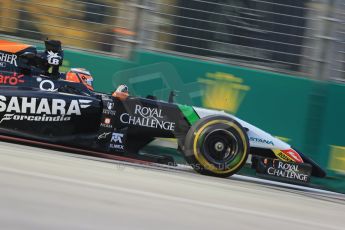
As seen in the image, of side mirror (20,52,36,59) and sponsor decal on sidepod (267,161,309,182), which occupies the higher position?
side mirror (20,52,36,59)

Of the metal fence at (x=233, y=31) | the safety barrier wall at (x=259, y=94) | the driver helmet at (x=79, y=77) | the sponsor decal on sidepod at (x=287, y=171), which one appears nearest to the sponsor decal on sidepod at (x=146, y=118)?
the driver helmet at (x=79, y=77)

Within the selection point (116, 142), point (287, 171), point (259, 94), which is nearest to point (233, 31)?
point (259, 94)

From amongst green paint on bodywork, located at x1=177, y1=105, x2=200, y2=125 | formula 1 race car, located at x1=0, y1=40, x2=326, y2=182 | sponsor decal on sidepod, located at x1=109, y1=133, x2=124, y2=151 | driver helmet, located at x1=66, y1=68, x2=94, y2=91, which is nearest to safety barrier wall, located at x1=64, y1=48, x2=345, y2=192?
driver helmet, located at x1=66, y1=68, x2=94, y2=91

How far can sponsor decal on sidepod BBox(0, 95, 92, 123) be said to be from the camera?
6.97m

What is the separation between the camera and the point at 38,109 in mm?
7027

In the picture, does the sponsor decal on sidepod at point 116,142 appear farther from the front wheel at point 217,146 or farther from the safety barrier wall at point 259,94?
the safety barrier wall at point 259,94

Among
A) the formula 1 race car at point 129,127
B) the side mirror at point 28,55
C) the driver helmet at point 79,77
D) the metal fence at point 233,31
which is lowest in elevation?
the formula 1 race car at point 129,127

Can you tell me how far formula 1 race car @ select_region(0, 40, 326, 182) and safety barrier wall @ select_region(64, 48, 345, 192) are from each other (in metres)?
1.42

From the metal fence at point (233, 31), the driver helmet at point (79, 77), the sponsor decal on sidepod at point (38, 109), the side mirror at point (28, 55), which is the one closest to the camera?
the sponsor decal on sidepod at point (38, 109)

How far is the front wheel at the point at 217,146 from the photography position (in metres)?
7.14

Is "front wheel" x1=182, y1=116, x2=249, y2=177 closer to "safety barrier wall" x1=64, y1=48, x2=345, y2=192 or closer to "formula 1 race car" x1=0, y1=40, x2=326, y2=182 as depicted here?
"formula 1 race car" x1=0, y1=40, x2=326, y2=182

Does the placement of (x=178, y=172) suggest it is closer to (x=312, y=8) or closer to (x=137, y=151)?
(x=137, y=151)

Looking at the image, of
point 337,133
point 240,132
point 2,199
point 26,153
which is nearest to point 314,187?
point 337,133

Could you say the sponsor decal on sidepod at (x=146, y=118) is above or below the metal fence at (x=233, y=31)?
below
